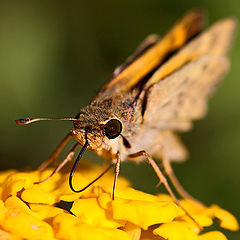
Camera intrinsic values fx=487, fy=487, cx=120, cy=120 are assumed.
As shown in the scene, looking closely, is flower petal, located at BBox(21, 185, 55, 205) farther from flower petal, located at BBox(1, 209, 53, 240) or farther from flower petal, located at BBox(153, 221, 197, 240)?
flower petal, located at BBox(153, 221, 197, 240)

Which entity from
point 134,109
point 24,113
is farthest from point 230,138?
point 24,113

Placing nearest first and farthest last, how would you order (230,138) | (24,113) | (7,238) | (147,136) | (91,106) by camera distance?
(7,238)
(91,106)
(147,136)
(230,138)
(24,113)

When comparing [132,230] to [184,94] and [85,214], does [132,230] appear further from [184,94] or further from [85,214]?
[184,94]

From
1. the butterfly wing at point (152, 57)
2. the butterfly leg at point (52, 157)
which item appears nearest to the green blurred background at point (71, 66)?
the butterfly wing at point (152, 57)

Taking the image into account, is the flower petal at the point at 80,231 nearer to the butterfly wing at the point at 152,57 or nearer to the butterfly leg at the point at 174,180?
the butterfly wing at the point at 152,57

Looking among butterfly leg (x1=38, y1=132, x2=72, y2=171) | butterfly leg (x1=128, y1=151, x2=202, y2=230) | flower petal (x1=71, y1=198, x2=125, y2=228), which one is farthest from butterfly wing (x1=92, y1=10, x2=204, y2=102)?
flower petal (x1=71, y1=198, x2=125, y2=228)

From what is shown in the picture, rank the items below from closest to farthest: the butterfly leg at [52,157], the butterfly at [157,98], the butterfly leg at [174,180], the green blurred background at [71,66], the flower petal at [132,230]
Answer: the flower petal at [132,230], the butterfly at [157,98], the butterfly leg at [52,157], the butterfly leg at [174,180], the green blurred background at [71,66]

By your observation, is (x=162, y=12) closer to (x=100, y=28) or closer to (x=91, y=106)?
(x=100, y=28)
